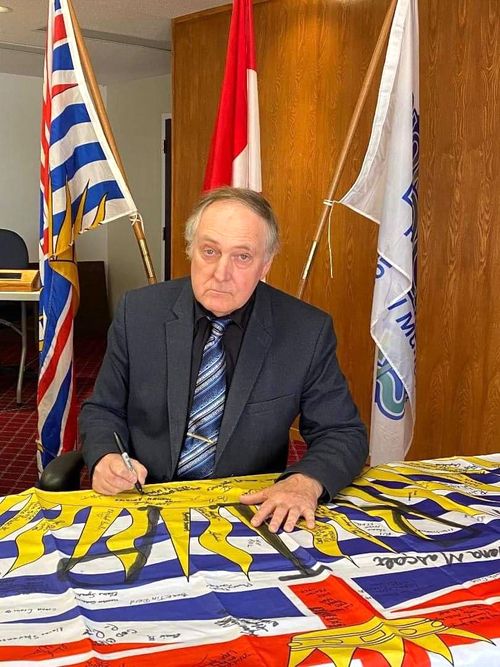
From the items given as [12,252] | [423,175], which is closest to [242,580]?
[423,175]

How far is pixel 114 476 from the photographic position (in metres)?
1.62

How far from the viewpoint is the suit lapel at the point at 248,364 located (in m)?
1.86

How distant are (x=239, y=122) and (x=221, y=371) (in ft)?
5.11

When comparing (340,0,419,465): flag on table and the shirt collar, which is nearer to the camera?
the shirt collar

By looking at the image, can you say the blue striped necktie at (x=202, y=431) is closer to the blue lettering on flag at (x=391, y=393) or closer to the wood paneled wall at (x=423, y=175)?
the blue lettering on flag at (x=391, y=393)

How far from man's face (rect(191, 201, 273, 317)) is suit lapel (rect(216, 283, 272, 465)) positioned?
105 mm

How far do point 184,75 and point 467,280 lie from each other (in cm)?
287

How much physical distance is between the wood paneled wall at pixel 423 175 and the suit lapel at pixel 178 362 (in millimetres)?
2207

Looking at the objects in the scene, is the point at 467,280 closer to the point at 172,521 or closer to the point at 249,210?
the point at 249,210

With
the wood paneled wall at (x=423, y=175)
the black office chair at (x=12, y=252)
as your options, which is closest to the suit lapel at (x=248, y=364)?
the wood paneled wall at (x=423, y=175)

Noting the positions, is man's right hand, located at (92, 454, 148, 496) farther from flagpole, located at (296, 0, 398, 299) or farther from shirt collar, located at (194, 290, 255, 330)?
flagpole, located at (296, 0, 398, 299)

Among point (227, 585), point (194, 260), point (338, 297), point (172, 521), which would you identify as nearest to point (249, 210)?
point (194, 260)

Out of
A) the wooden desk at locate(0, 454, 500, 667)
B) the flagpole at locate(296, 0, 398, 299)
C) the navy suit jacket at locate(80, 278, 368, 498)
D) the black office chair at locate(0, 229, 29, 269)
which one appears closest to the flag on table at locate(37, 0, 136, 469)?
the flagpole at locate(296, 0, 398, 299)

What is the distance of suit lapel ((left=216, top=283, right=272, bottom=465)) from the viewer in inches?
73.2
